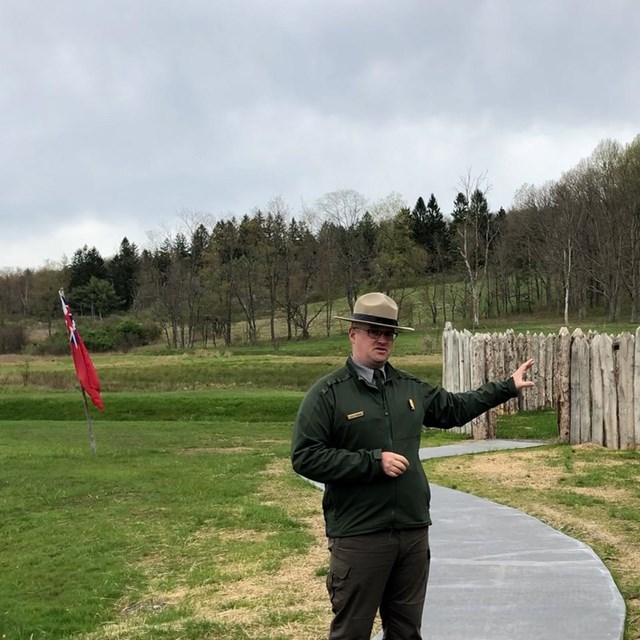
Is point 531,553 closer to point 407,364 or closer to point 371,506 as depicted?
point 371,506

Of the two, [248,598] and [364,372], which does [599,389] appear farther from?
[364,372]

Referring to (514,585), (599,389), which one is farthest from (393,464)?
(599,389)

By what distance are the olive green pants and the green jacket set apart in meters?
0.07

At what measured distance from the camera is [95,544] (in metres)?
8.61

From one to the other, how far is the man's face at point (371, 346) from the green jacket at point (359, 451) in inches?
3.4

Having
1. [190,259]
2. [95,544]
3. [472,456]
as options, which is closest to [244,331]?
[190,259]

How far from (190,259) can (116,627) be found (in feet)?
243

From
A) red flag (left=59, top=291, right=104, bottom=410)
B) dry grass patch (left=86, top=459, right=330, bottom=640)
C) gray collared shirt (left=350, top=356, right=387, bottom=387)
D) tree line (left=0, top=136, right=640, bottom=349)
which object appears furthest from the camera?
tree line (left=0, top=136, right=640, bottom=349)

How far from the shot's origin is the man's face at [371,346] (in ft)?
13.1

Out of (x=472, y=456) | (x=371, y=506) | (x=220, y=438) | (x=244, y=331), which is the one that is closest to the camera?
(x=371, y=506)

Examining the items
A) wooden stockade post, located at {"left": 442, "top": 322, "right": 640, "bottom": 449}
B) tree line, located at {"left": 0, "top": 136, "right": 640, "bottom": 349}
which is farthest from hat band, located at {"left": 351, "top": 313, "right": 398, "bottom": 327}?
tree line, located at {"left": 0, "top": 136, "right": 640, "bottom": 349}

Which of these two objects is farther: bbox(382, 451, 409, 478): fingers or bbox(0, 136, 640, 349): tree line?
bbox(0, 136, 640, 349): tree line

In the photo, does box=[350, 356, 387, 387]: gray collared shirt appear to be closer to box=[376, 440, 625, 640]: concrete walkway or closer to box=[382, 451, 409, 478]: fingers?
box=[382, 451, 409, 478]: fingers

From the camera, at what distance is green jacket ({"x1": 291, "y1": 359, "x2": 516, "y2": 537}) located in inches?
148
